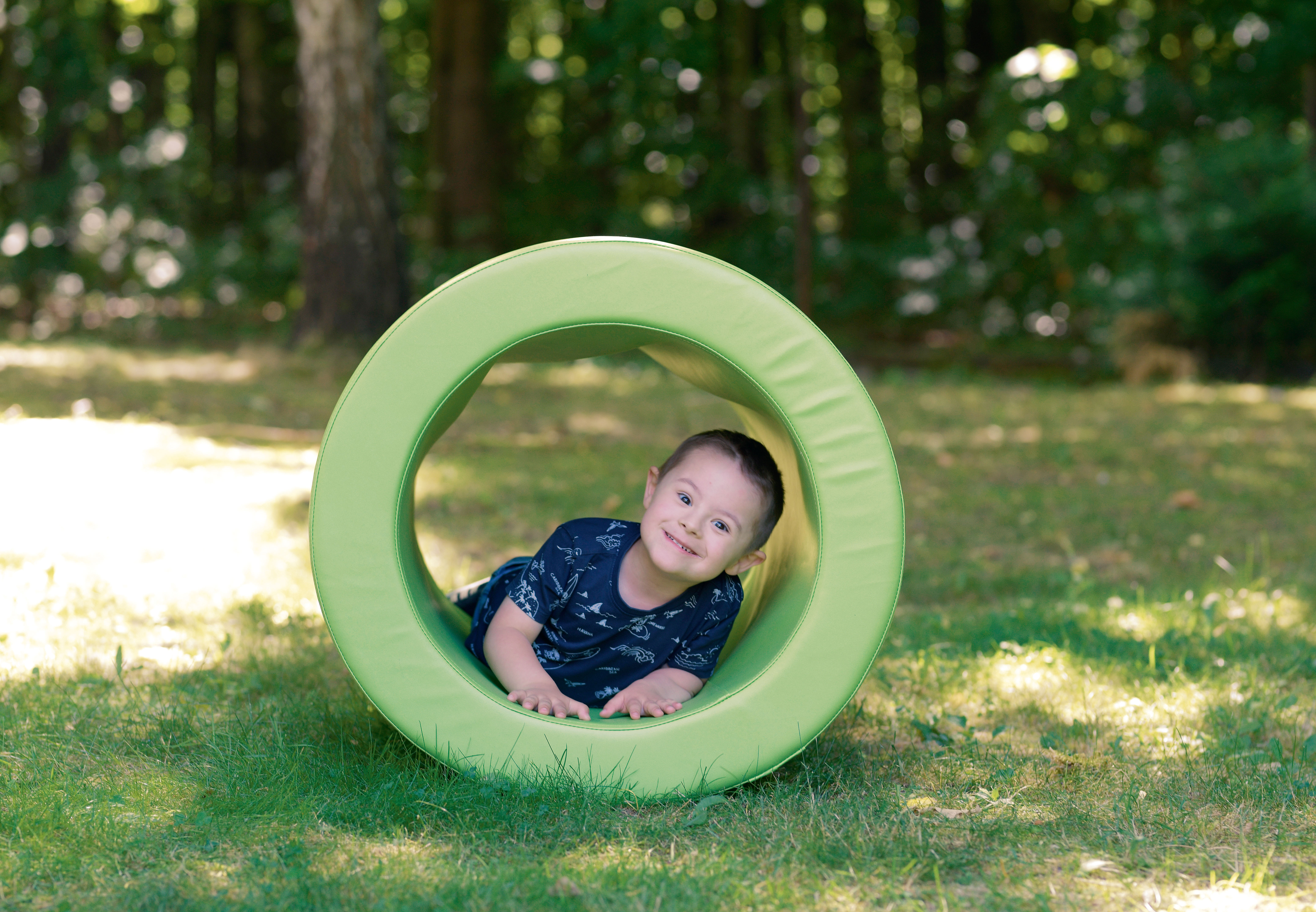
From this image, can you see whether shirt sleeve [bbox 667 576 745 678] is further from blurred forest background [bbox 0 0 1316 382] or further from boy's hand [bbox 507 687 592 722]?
blurred forest background [bbox 0 0 1316 382]

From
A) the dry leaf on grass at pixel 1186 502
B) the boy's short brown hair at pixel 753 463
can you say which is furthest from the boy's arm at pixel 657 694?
the dry leaf on grass at pixel 1186 502

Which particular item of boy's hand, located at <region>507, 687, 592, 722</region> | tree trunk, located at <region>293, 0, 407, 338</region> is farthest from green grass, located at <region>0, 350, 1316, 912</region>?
tree trunk, located at <region>293, 0, 407, 338</region>

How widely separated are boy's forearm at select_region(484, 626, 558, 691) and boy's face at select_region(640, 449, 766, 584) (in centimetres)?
38

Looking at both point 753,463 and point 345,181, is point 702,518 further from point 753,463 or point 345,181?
point 345,181

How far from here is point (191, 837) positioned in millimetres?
2295

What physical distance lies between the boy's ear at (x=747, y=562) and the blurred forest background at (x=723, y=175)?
723 centimetres

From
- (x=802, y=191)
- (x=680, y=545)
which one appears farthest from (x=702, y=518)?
(x=802, y=191)

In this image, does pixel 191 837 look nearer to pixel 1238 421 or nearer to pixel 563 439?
pixel 563 439

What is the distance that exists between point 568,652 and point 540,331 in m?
0.94

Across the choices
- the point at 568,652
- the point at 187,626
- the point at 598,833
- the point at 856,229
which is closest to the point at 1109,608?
the point at 568,652

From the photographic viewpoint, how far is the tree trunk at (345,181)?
9.31 meters

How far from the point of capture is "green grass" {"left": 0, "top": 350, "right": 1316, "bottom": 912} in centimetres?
217

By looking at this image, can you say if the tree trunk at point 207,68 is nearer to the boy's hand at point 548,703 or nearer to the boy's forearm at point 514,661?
the boy's forearm at point 514,661

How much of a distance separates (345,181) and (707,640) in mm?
7419
